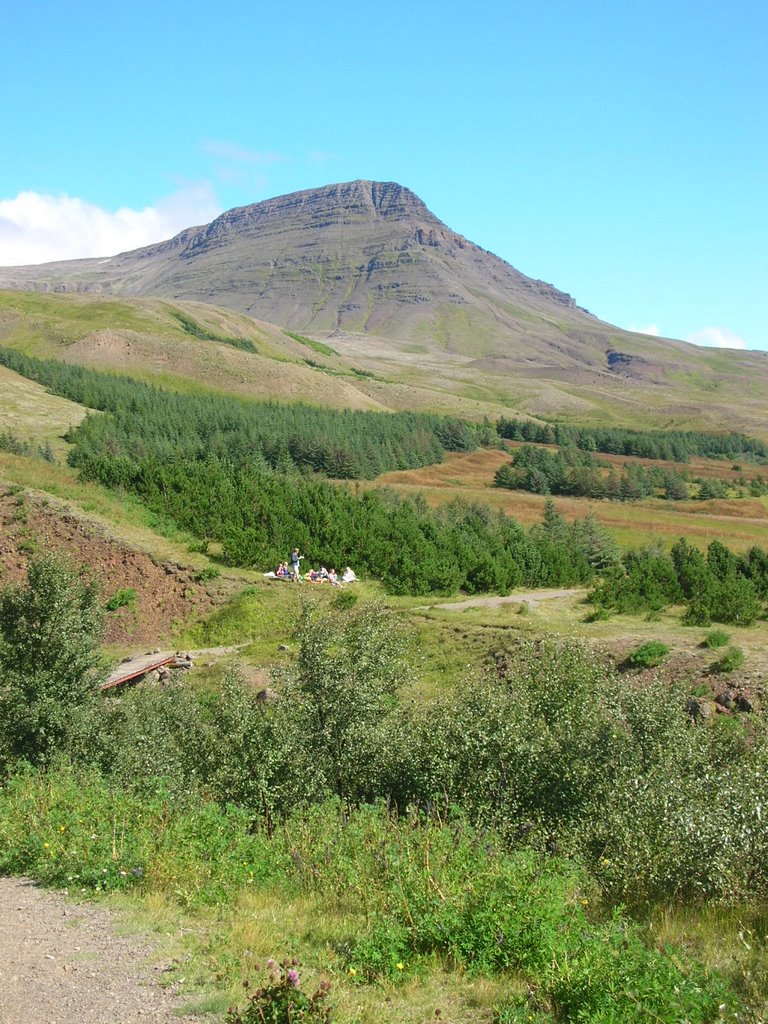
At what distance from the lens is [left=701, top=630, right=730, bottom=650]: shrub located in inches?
1266

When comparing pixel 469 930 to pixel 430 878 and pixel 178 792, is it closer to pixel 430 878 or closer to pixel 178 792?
pixel 430 878

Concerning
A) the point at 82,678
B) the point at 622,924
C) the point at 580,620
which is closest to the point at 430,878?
the point at 622,924

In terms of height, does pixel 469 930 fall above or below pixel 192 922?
above

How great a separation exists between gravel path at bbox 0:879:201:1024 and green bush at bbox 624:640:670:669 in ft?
88.3

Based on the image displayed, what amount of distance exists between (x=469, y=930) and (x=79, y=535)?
41.9 meters

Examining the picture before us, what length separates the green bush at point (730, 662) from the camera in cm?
2983

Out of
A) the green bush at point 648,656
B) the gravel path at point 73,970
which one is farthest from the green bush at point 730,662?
the gravel path at point 73,970

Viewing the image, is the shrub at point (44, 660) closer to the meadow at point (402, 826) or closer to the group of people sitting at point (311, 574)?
the meadow at point (402, 826)

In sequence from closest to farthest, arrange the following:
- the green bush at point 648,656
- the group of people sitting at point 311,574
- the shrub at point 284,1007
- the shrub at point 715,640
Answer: the shrub at point 284,1007 < the shrub at point 715,640 < the green bush at point 648,656 < the group of people sitting at point 311,574

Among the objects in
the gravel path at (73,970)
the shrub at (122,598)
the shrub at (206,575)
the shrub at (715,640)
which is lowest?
the shrub at (122,598)

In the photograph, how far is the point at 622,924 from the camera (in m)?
8.95

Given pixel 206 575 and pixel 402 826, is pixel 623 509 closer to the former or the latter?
pixel 206 575

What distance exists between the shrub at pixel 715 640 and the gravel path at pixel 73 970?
28.2m

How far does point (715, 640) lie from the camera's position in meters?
32.3
